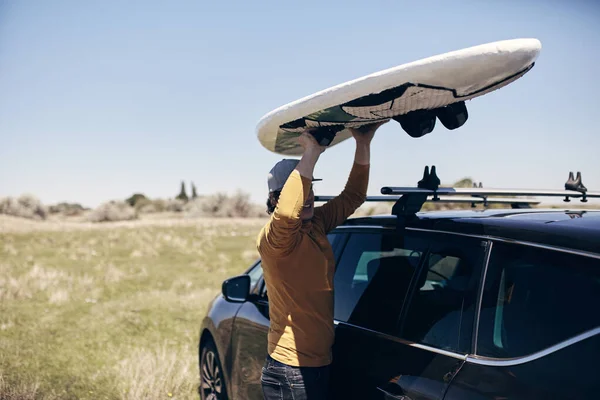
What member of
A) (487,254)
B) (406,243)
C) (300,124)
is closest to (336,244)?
(406,243)

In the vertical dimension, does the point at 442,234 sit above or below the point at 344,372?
above

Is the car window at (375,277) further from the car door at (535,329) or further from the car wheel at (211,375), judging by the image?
the car wheel at (211,375)

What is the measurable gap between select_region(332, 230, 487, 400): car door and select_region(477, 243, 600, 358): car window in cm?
9

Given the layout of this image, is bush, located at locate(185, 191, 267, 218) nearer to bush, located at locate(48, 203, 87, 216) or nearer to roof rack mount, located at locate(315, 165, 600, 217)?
bush, located at locate(48, 203, 87, 216)

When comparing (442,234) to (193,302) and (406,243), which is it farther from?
(193,302)

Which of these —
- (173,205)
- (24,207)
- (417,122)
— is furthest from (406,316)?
(173,205)

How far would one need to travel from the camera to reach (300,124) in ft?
9.50

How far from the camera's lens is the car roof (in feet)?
6.46

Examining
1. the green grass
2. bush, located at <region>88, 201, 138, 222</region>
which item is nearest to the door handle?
the green grass

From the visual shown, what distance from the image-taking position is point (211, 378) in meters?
4.65

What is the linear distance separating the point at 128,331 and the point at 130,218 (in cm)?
5518

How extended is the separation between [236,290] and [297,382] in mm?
1362

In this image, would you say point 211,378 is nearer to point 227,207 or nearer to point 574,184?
point 574,184

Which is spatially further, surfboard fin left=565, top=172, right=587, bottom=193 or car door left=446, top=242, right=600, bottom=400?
surfboard fin left=565, top=172, right=587, bottom=193
